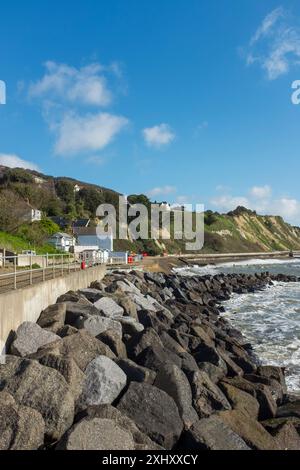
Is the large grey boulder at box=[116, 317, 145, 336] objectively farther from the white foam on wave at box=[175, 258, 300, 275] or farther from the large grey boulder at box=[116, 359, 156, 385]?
the white foam on wave at box=[175, 258, 300, 275]

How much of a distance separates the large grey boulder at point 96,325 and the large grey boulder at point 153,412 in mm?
3024

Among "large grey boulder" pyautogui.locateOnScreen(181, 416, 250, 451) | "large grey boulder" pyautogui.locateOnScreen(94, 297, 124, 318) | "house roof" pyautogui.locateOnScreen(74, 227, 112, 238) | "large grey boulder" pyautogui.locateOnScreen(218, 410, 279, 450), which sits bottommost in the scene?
"large grey boulder" pyautogui.locateOnScreen(218, 410, 279, 450)

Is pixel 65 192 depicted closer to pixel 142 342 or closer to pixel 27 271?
pixel 27 271

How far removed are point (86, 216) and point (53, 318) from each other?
3012 inches

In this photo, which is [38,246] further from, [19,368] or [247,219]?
[247,219]

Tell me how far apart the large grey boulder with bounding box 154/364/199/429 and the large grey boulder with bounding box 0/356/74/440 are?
5.12 ft

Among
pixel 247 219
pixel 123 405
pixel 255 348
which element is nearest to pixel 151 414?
pixel 123 405

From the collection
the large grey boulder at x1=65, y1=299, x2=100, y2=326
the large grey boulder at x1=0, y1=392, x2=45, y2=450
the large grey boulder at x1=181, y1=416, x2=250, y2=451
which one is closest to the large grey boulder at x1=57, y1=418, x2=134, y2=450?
the large grey boulder at x1=0, y1=392, x2=45, y2=450

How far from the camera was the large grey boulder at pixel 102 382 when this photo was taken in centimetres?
608

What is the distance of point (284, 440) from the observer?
5766 mm

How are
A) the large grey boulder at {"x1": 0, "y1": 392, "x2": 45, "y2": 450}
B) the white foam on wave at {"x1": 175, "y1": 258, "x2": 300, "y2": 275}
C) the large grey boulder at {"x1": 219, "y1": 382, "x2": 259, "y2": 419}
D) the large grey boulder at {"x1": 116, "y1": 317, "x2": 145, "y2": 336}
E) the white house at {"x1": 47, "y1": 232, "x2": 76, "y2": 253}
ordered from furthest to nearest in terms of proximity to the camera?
1. the white foam on wave at {"x1": 175, "y1": 258, "x2": 300, "y2": 275}
2. the white house at {"x1": 47, "y1": 232, "x2": 76, "y2": 253}
3. the large grey boulder at {"x1": 116, "y1": 317, "x2": 145, "y2": 336}
4. the large grey boulder at {"x1": 219, "y1": 382, "x2": 259, "y2": 419}
5. the large grey boulder at {"x1": 0, "y1": 392, "x2": 45, "y2": 450}

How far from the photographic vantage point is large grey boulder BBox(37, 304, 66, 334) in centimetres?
885

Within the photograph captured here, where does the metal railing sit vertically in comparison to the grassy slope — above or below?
below
